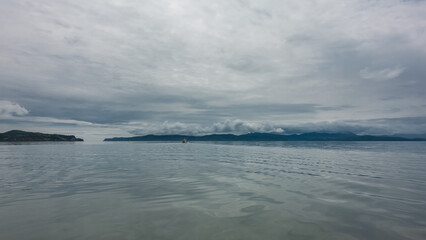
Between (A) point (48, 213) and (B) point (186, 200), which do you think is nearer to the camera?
(A) point (48, 213)

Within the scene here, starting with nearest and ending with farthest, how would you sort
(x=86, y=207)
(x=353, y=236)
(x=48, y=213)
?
(x=353, y=236) → (x=48, y=213) → (x=86, y=207)

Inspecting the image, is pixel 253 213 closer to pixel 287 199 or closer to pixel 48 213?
pixel 287 199

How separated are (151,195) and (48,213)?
604 centimetres

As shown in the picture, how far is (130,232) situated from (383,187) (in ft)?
68.6

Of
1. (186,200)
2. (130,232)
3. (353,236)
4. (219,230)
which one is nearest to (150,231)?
(130,232)

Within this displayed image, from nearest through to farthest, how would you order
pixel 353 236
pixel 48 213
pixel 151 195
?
pixel 353 236
pixel 48 213
pixel 151 195

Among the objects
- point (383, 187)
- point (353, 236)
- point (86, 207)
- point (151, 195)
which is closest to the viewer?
point (353, 236)

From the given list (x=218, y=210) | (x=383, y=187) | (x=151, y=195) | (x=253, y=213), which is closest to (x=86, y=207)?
(x=151, y=195)

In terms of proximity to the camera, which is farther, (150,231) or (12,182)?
(12,182)

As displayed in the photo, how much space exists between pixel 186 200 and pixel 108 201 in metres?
5.17

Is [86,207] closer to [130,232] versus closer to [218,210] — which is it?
[130,232]

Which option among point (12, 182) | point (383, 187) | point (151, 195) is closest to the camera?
point (151, 195)

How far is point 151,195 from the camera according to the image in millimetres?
15781

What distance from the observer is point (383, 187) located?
18.9 metres
